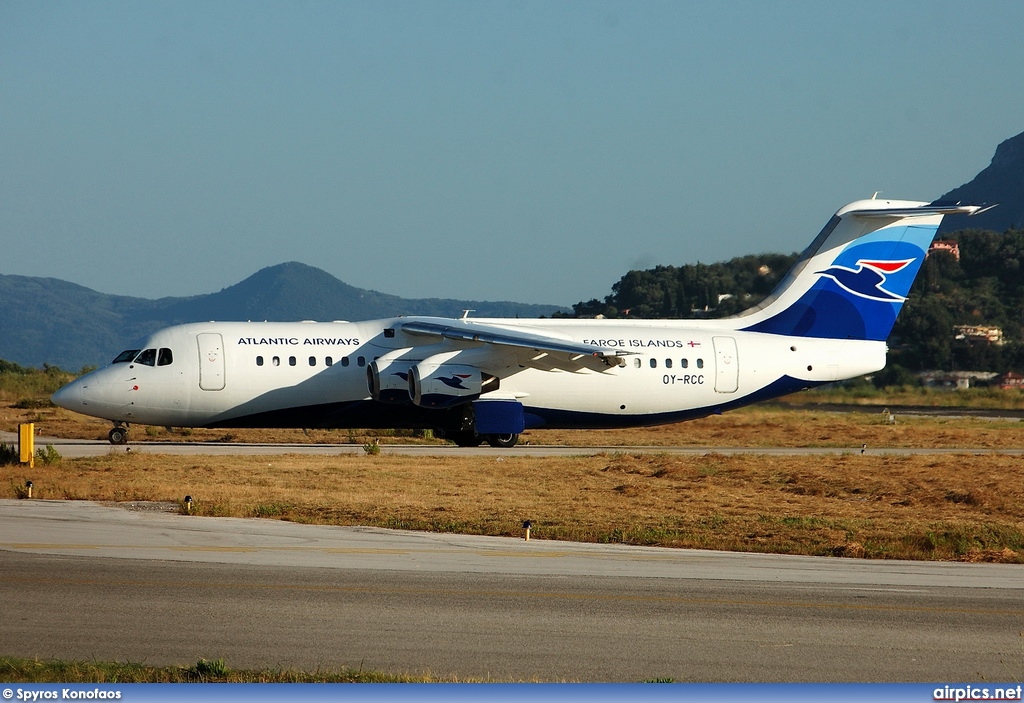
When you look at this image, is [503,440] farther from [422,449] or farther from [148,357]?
[148,357]

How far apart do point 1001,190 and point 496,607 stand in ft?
513

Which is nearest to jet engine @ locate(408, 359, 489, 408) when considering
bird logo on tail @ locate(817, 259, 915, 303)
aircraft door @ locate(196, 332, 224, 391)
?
aircraft door @ locate(196, 332, 224, 391)

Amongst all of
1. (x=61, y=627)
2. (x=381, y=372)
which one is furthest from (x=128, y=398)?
(x=61, y=627)

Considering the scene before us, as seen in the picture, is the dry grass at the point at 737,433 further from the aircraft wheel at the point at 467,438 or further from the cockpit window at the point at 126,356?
the cockpit window at the point at 126,356

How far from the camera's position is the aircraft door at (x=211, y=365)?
3091 cm

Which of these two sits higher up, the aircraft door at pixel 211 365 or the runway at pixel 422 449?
the aircraft door at pixel 211 365

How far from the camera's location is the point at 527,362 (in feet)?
106

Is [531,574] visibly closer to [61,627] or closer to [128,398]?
[61,627]

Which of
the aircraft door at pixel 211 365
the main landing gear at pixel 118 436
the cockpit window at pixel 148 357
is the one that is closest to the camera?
the aircraft door at pixel 211 365

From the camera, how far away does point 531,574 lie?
13289 mm

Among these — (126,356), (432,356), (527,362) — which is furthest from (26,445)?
(527,362)

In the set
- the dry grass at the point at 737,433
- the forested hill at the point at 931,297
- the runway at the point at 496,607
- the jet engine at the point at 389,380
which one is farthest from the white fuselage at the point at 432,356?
the runway at the point at 496,607

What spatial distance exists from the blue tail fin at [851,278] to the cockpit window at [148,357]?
1554 centimetres

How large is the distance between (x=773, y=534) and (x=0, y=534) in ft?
31.7
